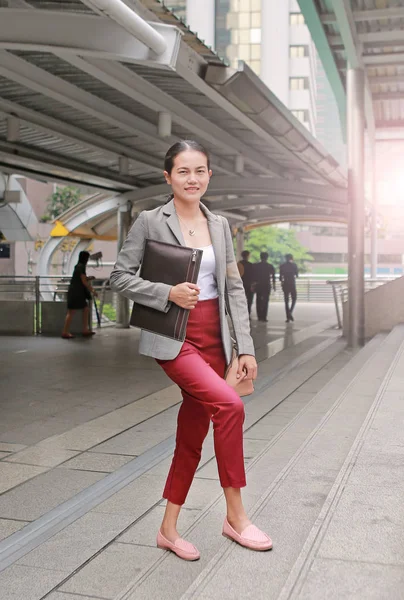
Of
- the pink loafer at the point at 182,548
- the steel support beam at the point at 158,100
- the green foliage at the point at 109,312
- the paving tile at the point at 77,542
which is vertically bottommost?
the green foliage at the point at 109,312

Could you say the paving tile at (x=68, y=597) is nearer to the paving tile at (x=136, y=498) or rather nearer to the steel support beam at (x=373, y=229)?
the paving tile at (x=136, y=498)

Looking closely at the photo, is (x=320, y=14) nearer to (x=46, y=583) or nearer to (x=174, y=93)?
(x=174, y=93)

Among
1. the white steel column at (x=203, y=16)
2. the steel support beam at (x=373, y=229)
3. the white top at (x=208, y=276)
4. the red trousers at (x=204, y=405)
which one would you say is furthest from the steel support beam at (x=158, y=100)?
the white steel column at (x=203, y=16)

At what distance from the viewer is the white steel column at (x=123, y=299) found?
18.8m

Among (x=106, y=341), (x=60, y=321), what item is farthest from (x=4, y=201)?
(x=106, y=341)

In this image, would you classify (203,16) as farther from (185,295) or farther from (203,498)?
(185,295)

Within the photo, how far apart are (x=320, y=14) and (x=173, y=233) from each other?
11548mm

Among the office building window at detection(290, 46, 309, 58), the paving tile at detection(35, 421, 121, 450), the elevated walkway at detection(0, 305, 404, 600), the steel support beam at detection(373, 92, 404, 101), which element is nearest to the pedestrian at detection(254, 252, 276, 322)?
the steel support beam at detection(373, 92, 404, 101)

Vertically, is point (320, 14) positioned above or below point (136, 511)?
above

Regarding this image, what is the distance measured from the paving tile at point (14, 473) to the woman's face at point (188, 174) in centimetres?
244

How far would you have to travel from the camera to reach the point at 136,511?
179 inches

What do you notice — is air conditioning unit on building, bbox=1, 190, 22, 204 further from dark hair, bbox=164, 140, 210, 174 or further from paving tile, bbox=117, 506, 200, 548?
dark hair, bbox=164, 140, 210, 174

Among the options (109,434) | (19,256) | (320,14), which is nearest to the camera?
(109,434)

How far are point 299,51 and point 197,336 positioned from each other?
98.4 m
